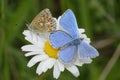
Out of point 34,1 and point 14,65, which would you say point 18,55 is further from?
point 34,1

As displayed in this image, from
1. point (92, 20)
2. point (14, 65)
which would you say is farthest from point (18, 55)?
point (92, 20)

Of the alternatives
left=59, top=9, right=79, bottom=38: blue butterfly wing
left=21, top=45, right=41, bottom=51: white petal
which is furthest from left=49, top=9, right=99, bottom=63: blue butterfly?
left=21, top=45, right=41, bottom=51: white petal

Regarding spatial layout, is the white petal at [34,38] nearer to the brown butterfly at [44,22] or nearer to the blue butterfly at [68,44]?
the brown butterfly at [44,22]

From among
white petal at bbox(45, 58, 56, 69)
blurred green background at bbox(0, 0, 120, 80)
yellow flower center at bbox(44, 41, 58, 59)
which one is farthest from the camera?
blurred green background at bbox(0, 0, 120, 80)

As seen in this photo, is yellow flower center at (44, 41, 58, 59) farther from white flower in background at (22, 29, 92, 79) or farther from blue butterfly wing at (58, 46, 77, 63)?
blue butterfly wing at (58, 46, 77, 63)

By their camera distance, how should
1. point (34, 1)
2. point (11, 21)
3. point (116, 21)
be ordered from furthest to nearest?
point (116, 21)
point (34, 1)
point (11, 21)

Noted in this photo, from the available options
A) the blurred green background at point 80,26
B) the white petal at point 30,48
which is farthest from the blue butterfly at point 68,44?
the blurred green background at point 80,26

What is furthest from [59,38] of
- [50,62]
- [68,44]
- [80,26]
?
[80,26]
